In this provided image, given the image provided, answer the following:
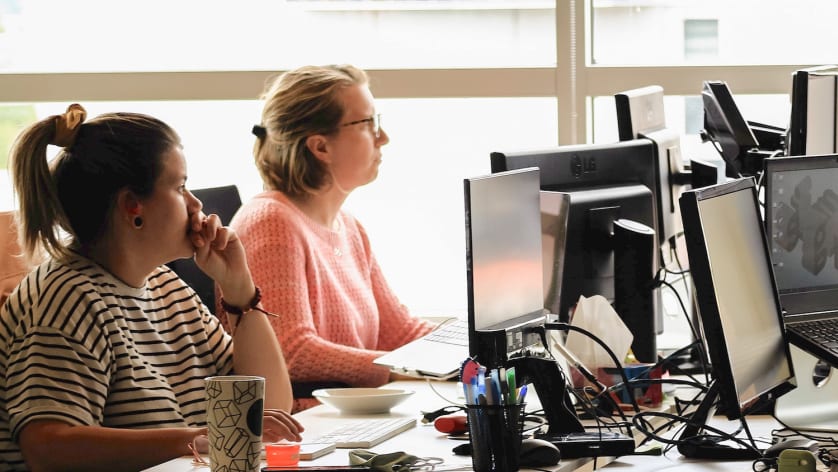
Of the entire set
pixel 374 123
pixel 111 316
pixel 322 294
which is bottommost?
pixel 322 294

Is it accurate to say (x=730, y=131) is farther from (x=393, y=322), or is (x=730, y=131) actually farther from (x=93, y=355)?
(x=93, y=355)

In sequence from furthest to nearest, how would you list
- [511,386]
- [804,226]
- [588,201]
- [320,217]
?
[320,217] → [588,201] → [804,226] → [511,386]

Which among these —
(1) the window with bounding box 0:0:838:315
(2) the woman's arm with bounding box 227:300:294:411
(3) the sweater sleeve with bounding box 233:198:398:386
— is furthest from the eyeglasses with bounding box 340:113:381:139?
(2) the woman's arm with bounding box 227:300:294:411

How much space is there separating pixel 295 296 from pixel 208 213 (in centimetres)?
39

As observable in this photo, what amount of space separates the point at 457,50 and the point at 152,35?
99cm

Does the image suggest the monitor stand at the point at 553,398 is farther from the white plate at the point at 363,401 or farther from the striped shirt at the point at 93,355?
the striped shirt at the point at 93,355

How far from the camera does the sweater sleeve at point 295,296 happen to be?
A: 2604 mm

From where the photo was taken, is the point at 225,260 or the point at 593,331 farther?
the point at 225,260

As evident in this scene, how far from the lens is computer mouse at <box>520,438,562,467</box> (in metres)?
1.63

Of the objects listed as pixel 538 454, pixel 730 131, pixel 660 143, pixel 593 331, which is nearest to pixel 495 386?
pixel 538 454

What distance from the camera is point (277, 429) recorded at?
183cm

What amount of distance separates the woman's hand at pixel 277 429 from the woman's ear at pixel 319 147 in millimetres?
1207

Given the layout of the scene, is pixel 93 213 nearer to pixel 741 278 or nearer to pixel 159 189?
pixel 159 189

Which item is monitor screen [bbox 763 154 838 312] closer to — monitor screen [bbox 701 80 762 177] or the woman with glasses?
monitor screen [bbox 701 80 762 177]
